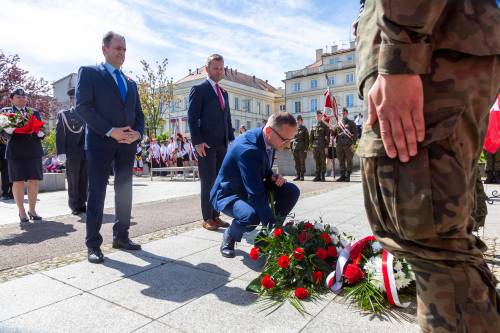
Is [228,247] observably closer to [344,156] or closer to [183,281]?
[183,281]

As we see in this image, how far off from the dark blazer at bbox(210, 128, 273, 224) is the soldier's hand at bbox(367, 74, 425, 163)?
6.17ft

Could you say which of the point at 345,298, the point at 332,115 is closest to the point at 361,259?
the point at 345,298

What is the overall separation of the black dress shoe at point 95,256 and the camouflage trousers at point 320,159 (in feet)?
29.7

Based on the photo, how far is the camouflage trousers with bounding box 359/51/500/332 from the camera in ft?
3.79

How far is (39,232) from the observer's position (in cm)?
476

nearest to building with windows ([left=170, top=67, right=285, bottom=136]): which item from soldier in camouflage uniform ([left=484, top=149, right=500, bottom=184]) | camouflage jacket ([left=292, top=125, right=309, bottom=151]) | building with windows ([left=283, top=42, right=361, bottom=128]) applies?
building with windows ([left=283, top=42, right=361, bottom=128])

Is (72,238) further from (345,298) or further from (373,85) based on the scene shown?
(373,85)

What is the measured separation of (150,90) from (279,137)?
3241 centimetres

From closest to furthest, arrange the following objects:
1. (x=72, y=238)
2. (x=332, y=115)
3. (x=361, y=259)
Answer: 1. (x=361, y=259)
2. (x=72, y=238)
3. (x=332, y=115)

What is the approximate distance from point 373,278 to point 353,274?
13 cm

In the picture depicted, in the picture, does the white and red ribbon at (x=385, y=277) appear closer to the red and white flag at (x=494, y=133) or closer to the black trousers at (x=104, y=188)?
the black trousers at (x=104, y=188)

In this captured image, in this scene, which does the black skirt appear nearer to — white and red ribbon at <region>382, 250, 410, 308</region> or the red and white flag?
white and red ribbon at <region>382, 250, 410, 308</region>

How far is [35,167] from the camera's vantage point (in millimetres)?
5527

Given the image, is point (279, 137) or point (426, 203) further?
point (279, 137)
